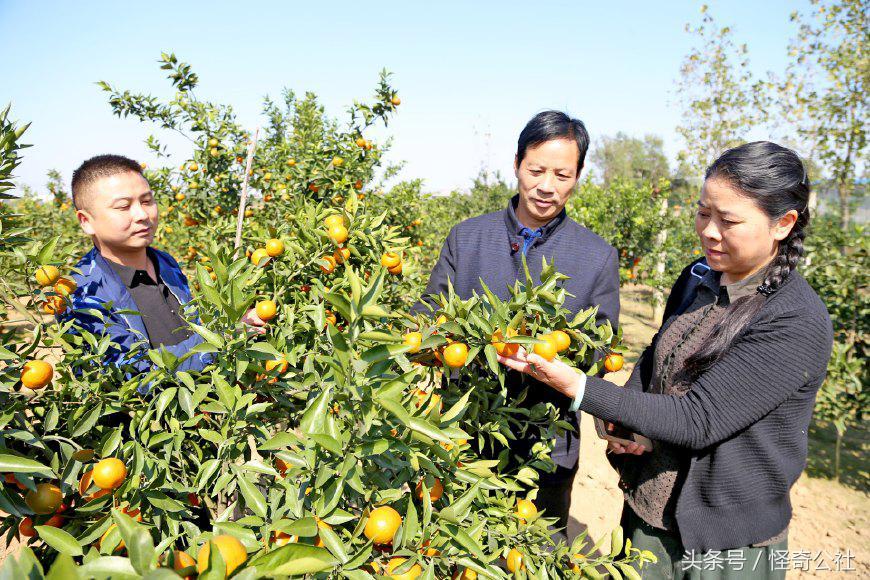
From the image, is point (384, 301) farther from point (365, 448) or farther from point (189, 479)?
point (365, 448)

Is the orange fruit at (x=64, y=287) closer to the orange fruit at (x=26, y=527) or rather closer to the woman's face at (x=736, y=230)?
the orange fruit at (x=26, y=527)

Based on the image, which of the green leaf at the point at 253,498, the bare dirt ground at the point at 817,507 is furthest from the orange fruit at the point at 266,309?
the bare dirt ground at the point at 817,507

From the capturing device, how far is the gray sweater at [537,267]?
5.62 ft

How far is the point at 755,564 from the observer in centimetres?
134

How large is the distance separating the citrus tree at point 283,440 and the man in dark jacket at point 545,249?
8.4 inches

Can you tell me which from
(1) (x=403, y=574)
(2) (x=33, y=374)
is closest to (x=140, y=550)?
(1) (x=403, y=574)

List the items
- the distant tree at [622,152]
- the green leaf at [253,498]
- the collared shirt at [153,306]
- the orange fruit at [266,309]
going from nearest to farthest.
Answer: the green leaf at [253,498]
the orange fruit at [266,309]
the collared shirt at [153,306]
the distant tree at [622,152]

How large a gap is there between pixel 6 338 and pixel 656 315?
438 inches

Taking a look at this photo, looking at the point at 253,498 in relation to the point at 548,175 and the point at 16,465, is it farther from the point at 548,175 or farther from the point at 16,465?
the point at 548,175

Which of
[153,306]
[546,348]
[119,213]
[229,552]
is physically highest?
[119,213]

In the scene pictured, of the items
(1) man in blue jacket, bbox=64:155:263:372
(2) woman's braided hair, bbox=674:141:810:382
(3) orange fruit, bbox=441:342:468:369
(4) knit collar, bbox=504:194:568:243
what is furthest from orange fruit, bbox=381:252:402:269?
(2) woman's braided hair, bbox=674:141:810:382

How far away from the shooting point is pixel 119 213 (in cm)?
170

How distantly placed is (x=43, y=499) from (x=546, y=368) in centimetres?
112

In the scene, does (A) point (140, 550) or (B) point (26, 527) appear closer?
(A) point (140, 550)
